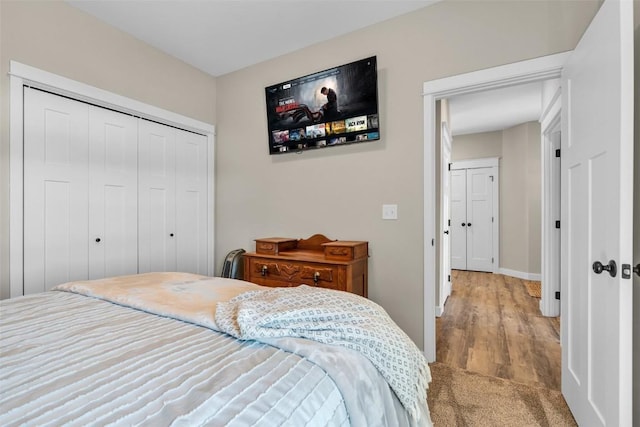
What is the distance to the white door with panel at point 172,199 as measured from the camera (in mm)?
2758

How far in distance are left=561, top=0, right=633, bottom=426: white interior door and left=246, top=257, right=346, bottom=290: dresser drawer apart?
4.42 ft

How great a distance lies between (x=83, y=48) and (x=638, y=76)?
A: 3401 millimetres

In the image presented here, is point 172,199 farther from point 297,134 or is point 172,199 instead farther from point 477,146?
point 477,146

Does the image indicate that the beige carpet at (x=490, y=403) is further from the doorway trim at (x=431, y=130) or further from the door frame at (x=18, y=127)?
the door frame at (x=18, y=127)

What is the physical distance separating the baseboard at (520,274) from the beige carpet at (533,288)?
0.12 m

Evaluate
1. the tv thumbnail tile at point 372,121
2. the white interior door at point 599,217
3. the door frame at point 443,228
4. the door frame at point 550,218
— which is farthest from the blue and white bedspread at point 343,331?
the door frame at point 550,218

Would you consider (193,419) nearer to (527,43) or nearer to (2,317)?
(2,317)

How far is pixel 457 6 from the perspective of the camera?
84.7 inches

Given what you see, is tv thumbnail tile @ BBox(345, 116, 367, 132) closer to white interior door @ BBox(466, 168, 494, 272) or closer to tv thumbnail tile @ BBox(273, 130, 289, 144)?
tv thumbnail tile @ BBox(273, 130, 289, 144)

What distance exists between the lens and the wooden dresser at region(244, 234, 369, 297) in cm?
225

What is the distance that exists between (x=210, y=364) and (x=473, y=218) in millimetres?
6016

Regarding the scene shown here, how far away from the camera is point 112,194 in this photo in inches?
98.7

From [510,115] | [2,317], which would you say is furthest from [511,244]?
[2,317]

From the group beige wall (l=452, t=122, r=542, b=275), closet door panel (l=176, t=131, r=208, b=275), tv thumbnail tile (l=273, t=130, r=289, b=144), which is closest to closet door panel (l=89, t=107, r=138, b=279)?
closet door panel (l=176, t=131, r=208, b=275)
